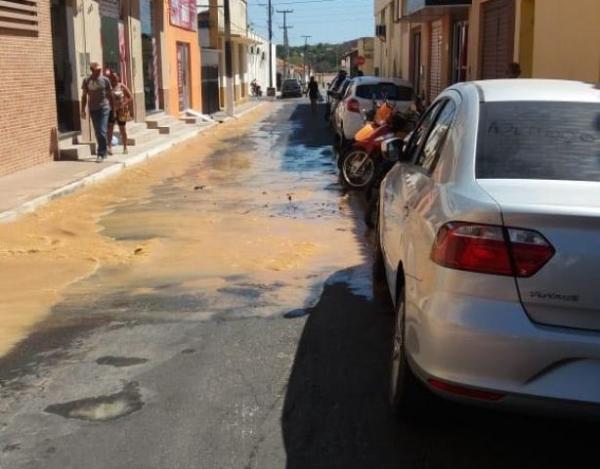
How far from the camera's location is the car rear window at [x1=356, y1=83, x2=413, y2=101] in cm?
1720

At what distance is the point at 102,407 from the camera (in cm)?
441

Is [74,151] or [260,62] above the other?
[260,62]

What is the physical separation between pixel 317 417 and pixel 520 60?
13.1 m

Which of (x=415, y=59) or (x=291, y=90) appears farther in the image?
(x=291, y=90)

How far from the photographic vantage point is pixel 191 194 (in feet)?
41.5

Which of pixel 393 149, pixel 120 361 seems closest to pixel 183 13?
pixel 393 149

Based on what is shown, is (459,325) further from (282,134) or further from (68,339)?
(282,134)

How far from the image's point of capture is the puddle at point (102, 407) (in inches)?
169

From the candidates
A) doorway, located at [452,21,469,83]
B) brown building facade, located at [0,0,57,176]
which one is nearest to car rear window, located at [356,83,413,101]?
doorway, located at [452,21,469,83]

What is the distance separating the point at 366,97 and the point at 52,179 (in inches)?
275

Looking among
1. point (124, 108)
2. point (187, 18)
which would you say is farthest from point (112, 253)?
point (187, 18)

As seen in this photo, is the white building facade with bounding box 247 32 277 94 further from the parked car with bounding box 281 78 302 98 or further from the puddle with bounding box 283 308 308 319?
the puddle with bounding box 283 308 308 319

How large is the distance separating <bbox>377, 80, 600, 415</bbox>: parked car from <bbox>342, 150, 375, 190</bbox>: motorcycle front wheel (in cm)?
883

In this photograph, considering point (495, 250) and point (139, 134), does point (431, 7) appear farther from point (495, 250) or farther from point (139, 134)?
point (495, 250)
